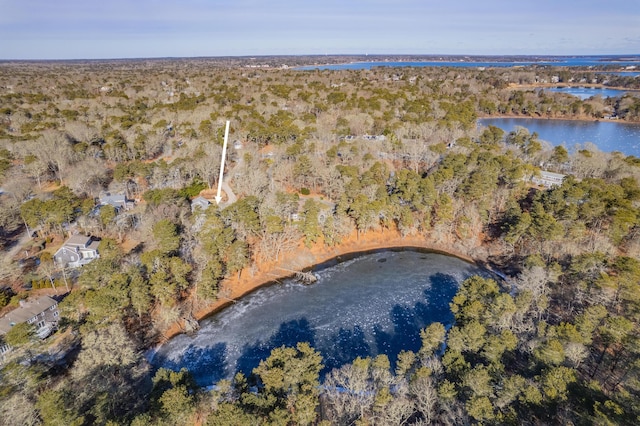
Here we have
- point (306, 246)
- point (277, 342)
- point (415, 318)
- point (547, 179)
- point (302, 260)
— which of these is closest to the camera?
point (277, 342)

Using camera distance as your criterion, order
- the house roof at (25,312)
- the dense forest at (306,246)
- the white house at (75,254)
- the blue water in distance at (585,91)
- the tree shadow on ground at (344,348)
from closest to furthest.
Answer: the dense forest at (306,246) < the house roof at (25,312) < the tree shadow on ground at (344,348) < the white house at (75,254) < the blue water in distance at (585,91)

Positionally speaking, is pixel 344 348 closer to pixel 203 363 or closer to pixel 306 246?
pixel 203 363

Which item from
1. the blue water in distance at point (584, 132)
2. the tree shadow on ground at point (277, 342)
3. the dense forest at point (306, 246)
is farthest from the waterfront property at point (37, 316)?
the blue water in distance at point (584, 132)

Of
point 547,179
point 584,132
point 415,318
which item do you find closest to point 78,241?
point 415,318

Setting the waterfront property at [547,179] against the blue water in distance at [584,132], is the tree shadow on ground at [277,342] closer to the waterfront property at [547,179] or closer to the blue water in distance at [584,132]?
the waterfront property at [547,179]

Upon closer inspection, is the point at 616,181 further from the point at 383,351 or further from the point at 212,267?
the point at 212,267

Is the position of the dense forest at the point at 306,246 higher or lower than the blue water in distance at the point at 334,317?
higher

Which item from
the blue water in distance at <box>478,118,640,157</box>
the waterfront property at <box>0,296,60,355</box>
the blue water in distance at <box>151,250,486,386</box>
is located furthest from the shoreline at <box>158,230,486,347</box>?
the blue water in distance at <box>478,118,640,157</box>
